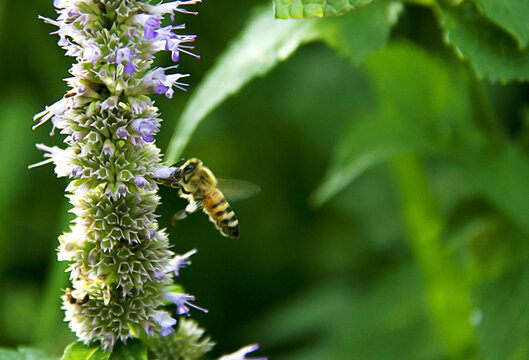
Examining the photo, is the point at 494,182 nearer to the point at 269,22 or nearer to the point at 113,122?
the point at 269,22

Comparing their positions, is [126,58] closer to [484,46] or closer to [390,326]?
[484,46]

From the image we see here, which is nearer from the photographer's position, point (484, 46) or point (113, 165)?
point (113, 165)

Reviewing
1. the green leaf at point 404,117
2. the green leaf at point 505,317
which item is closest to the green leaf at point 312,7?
the green leaf at point 404,117

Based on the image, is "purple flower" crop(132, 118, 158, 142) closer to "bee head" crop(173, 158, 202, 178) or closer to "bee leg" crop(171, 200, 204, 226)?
"bee leg" crop(171, 200, 204, 226)

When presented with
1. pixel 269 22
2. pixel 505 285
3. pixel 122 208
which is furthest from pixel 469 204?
pixel 122 208

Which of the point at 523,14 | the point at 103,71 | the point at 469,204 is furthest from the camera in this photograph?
the point at 469,204

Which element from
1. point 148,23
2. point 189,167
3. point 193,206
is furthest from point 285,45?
point 148,23
